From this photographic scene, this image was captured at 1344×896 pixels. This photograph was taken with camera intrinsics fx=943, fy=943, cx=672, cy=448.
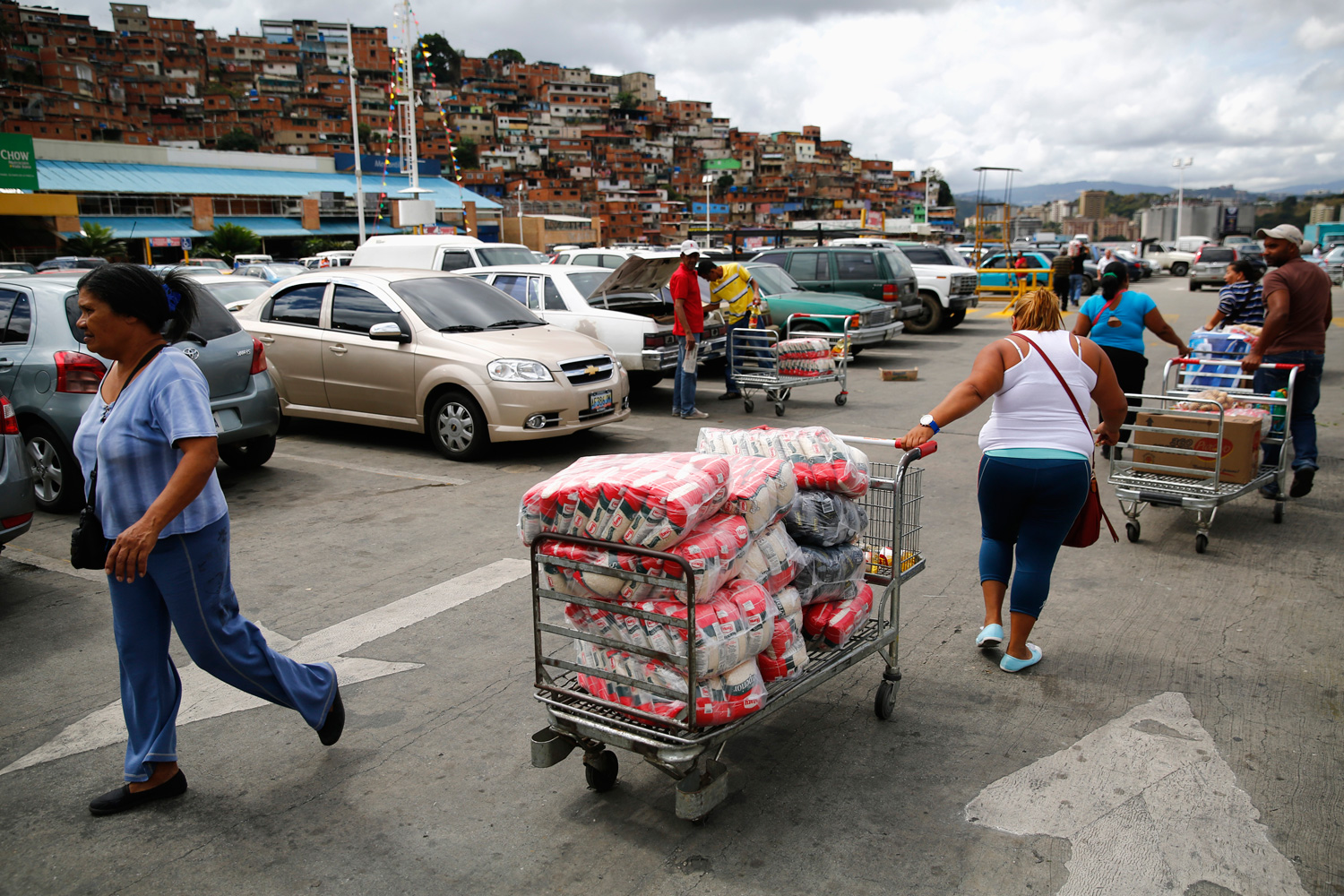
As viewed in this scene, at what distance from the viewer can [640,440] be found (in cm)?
995

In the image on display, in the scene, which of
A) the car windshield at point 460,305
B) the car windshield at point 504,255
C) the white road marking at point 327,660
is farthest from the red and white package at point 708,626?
the car windshield at point 504,255

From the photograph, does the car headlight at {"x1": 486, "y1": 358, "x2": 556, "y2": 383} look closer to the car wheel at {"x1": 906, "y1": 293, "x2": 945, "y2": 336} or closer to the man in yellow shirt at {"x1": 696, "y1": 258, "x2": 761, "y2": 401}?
the man in yellow shirt at {"x1": 696, "y1": 258, "x2": 761, "y2": 401}

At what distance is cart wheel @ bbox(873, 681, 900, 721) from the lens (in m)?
3.93

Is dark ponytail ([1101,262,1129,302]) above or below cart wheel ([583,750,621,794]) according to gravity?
above

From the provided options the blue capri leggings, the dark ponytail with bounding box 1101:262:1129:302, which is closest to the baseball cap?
the dark ponytail with bounding box 1101:262:1129:302

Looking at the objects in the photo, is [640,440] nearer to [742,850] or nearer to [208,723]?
[208,723]

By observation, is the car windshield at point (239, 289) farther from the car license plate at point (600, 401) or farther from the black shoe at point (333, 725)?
the black shoe at point (333, 725)

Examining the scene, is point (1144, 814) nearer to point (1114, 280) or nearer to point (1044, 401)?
point (1044, 401)

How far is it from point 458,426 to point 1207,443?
245 inches

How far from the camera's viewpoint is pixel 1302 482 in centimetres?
736

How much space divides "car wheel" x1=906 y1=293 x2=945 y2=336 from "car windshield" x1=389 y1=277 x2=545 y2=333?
12.8m

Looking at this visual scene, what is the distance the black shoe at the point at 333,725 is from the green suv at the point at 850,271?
49.1ft

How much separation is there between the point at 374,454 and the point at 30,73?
166 metres

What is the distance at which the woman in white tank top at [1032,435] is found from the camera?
13.7 feet
